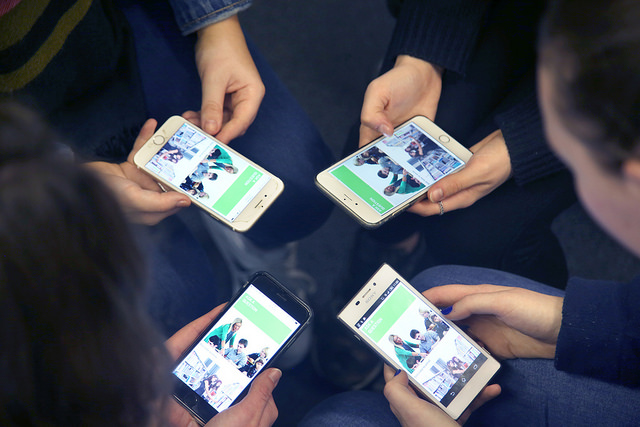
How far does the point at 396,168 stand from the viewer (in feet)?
2.93

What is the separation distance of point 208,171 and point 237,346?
37cm

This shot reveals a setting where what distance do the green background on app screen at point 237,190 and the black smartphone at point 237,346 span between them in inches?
6.5

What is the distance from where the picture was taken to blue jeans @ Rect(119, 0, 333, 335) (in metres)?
0.84

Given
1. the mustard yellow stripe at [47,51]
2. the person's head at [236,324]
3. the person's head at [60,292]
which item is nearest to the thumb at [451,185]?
the person's head at [236,324]

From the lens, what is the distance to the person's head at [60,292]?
Answer: 1.17 ft

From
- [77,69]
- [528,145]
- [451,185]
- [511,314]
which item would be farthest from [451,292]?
[77,69]

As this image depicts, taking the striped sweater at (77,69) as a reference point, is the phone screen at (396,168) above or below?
below

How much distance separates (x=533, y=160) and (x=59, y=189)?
82 centimetres

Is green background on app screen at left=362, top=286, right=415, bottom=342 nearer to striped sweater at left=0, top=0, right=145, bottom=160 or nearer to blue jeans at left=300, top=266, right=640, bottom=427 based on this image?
blue jeans at left=300, top=266, right=640, bottom=427

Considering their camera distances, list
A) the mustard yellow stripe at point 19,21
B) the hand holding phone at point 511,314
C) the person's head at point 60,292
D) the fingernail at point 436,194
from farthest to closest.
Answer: the fingernail at point 436,194, the hand holding phone at point 511,314, the mustard yellow stripe at point 19,21, the person's head at point 60,292

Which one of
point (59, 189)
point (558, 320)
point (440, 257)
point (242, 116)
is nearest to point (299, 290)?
point (440, 257)

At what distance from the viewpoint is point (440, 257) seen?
3.34 feet

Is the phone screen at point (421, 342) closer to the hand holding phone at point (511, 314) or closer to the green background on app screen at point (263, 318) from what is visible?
the hand holding phone at point (511, 314)

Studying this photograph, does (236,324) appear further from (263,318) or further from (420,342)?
(420,342)
